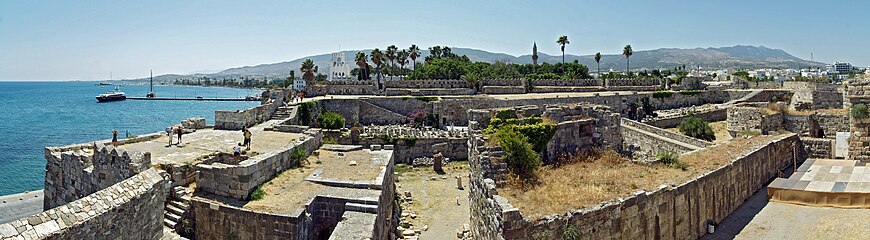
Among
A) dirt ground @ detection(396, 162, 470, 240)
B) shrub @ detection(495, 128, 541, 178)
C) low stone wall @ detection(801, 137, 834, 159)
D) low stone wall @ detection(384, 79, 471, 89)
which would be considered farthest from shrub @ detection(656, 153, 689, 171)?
low stone wall @ detection(384, 79, 471, 89)

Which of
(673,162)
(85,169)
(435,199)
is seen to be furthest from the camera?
(435,199)

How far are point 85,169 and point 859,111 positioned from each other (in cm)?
2121

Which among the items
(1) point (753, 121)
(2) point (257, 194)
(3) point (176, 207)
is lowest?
(3) point (176, 207)

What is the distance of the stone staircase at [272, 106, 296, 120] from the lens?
3068 centimetres

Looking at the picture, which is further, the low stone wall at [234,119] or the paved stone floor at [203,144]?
the low stone wall at [234,119]

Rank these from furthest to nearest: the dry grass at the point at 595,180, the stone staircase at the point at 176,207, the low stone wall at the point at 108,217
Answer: the stone staircase at the point at 176,207
the dry grass at the point at 595,180
the low stone wall at the point at 108,217

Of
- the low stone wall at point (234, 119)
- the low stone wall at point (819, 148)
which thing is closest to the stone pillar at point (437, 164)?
the low stone wall at point (234, 119)

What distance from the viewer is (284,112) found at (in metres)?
31.5

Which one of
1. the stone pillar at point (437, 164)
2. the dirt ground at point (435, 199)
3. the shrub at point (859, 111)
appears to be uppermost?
the shrub at point (859, 111)

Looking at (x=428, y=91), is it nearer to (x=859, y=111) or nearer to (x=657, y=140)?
(x=657, y=140)

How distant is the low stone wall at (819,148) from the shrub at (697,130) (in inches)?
374

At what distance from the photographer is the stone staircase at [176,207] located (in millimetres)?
10875

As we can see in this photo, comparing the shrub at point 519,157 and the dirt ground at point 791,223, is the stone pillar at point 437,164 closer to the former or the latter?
the shrub at point 519,157

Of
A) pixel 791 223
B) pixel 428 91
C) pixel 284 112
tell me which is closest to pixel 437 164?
pixel 284 112
